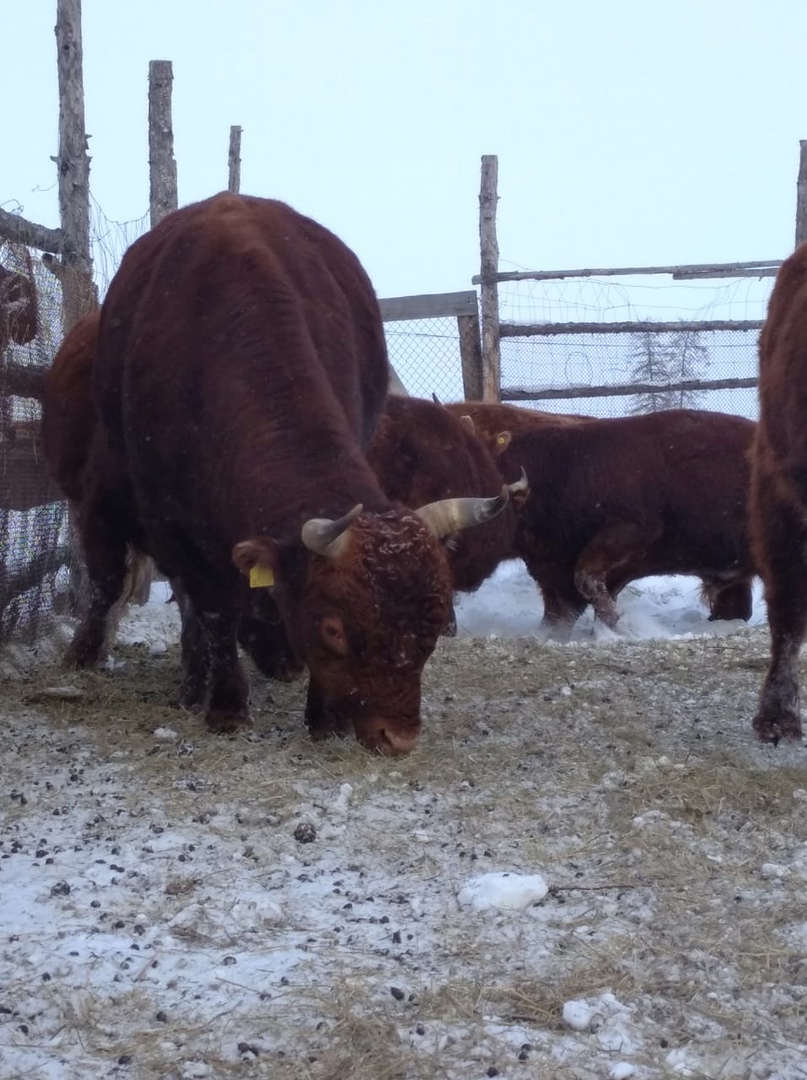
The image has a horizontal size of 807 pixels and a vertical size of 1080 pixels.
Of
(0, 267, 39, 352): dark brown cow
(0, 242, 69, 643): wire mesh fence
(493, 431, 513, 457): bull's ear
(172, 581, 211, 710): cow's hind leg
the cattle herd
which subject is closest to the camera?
the cattle herd

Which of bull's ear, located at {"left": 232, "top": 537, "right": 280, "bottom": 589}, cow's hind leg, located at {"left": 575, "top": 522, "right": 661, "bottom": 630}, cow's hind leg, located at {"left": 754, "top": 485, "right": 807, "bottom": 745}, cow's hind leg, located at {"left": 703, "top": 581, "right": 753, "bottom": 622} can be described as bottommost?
cow's hind leg, located at {"left": 703, "top": 581, "right": 753, "bottom": 622}

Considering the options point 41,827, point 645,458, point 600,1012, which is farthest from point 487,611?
point 600,1012

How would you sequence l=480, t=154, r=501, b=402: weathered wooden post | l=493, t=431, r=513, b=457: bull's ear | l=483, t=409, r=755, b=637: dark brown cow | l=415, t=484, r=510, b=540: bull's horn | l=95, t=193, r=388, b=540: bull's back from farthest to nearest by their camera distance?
1. l=480, t=154, r=501, b=402: weathered wooden post
2. l=483, t=409, r=755, b=637: dark brown cow
3. l=493, t=431, r=513, b=457: bull's ear
4. l=95, t=193, r=388, b=540: bull's back
5. l=415, t=484, r=510, b=540: bull's horn

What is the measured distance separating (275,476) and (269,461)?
0.07 metres

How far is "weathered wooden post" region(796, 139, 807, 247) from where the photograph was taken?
39.1ft

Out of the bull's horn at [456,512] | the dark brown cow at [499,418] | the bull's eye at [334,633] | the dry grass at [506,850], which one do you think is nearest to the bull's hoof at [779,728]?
the dry grass at [506,850]

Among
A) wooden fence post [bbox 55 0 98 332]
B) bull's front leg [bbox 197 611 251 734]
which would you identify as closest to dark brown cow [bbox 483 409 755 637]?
wooden fence post [bbox 55 0 98 332]

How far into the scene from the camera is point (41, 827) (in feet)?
13.2

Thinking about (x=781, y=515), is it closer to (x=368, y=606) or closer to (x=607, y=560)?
(x=368, y=606)

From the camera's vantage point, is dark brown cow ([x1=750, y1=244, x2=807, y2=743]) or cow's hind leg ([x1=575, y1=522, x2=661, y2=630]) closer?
dark brown cow ([x1=750, y1=244, x2=807, y2=743])

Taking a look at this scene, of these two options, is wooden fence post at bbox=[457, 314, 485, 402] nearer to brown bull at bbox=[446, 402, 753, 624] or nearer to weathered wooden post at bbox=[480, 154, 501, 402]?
weathered wooden post at bbox=[480, 154, 501, 402]

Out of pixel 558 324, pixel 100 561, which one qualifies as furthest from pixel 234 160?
pixel 100 561

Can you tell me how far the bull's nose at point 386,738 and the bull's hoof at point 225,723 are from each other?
0.79 meters

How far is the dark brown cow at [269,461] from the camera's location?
4539 millimetres
